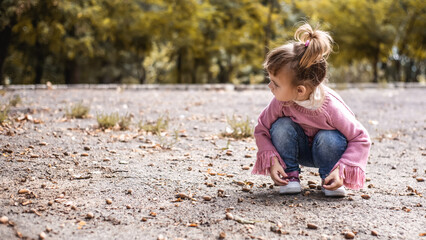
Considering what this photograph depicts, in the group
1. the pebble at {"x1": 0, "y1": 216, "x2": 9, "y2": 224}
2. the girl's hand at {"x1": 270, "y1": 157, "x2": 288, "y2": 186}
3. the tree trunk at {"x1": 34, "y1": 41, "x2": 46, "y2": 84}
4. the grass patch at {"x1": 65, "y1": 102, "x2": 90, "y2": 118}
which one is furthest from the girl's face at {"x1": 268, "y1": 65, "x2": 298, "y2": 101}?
the tree trunk at {"x1": 34, "y1": 41, "x2": 46, "y2": 84}

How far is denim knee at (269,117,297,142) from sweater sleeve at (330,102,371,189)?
241 mm

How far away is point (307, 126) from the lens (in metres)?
2.64

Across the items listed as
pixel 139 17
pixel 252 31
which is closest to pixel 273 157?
pixel 139 17

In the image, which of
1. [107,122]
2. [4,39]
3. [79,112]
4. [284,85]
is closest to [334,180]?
[284,85]

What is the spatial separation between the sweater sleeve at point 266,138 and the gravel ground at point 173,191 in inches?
7.7

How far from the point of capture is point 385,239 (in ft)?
6.84

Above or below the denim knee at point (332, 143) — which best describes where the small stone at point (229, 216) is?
below

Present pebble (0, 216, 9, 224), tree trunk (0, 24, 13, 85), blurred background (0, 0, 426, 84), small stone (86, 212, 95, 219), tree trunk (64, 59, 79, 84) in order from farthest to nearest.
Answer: tree trunk (64, 59, 79, 84), blurred background (0, 0, 426, 84), tree trunk (0, 24, 13, 85), small stone (86, 212, 95, 219), pebble (0, 216, 9, 224)

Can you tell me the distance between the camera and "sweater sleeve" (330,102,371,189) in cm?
242

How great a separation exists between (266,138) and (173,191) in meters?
0.67

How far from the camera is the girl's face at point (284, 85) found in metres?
2.39

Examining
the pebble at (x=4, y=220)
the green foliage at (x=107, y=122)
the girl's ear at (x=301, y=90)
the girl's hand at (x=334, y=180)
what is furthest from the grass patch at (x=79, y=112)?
the girl's hand at (x=334, y=180)

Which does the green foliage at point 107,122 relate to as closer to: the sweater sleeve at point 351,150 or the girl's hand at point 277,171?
the girl's hand at point 277,171

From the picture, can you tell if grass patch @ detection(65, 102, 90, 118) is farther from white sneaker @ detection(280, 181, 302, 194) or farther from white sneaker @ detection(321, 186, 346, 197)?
white sneaker @ detection(321, 186, 346, 197)
